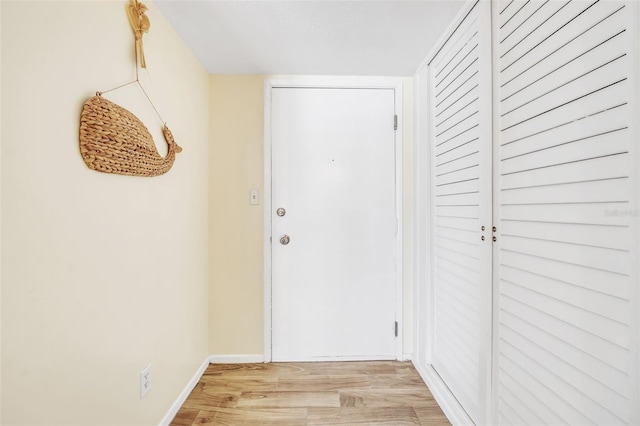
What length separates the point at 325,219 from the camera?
83.3 inches

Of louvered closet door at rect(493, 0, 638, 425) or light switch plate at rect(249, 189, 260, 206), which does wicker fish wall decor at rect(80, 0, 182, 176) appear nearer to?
light switch plate at rect(249, 189, 260, 206)

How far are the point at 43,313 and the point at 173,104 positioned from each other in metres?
1.14

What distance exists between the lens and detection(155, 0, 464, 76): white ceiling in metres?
1.40

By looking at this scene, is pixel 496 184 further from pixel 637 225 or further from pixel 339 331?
pixel 339 331

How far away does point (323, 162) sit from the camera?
2.12 metres

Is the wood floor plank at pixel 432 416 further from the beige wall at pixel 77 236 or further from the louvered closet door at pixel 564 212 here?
the beige wall at pixel 77 236

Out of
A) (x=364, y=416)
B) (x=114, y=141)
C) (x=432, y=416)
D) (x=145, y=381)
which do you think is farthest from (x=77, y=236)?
(x=432, y=416)

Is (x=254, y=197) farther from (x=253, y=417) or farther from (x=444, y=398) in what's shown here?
(x=444, y=398)

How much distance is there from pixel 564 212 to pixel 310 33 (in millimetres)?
1430

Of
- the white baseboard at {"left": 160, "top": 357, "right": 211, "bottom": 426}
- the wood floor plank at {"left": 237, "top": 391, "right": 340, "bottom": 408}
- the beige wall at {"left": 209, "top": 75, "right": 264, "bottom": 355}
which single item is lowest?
the wood floor plank at {"left": 237, "top": 391, "right": 340, "bottom": 408}

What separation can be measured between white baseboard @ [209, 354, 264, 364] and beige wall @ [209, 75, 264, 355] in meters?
0.03

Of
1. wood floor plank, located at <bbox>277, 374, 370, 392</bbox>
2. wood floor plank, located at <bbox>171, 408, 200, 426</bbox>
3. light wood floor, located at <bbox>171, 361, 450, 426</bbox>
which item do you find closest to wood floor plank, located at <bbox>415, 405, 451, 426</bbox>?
light wood floor, located at <bbox>171, 361, 450, 426</bbox>

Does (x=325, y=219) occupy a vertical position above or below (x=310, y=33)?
below

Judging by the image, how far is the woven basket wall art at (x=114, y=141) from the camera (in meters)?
0.95
